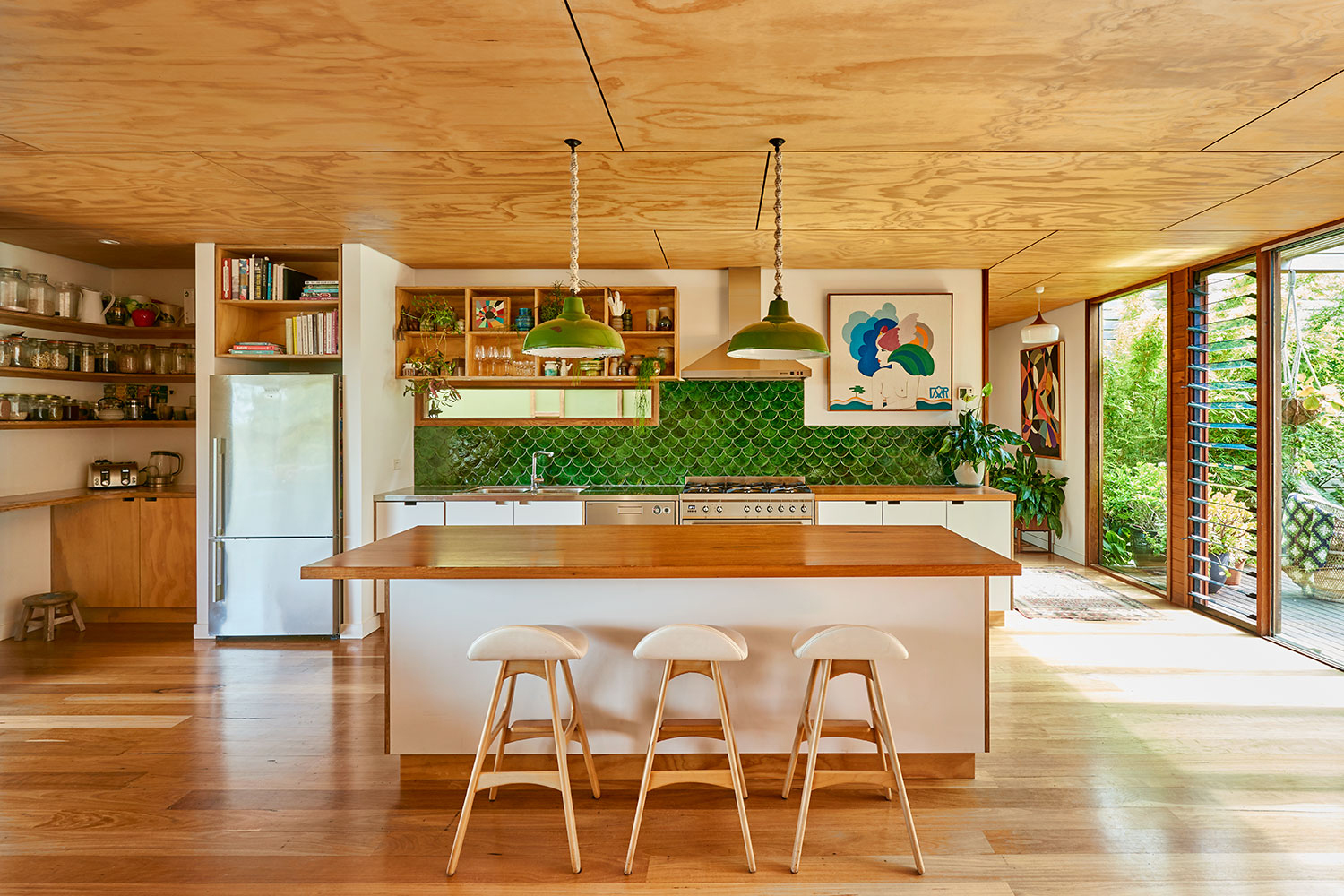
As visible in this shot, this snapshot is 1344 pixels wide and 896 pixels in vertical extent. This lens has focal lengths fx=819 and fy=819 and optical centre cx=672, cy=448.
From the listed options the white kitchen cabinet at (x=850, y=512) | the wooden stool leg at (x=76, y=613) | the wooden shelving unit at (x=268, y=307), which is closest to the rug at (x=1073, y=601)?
the white kitchen cabinet at (x=850, y=512)

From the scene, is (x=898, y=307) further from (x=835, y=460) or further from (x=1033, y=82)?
(x=1033, y=82)

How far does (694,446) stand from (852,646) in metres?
3.57

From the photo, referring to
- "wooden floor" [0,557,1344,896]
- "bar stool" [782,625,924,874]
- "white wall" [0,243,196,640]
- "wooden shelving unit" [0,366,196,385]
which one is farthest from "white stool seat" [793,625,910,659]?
"white wall" [0,243,196,640]

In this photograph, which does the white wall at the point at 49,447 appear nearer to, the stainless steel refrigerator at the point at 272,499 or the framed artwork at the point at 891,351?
the stainless steel refrigerator at the point at 272,499

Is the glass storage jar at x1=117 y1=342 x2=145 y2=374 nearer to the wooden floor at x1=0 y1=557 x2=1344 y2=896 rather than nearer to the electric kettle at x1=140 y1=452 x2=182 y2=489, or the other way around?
the electric kettle at x1=140 y1=452 x2=182 y2=489

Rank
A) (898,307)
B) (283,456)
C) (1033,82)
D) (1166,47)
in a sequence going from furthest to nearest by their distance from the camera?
(898,307) < (283,456) < (1033,82) < (1166,47)

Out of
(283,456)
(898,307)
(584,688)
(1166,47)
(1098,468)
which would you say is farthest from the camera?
(1098,468)

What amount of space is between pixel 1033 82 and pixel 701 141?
121 centimetres

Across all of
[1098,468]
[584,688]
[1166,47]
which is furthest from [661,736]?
[1098,468]

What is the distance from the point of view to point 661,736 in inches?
110

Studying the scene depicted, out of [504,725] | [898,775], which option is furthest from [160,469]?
[898,775]

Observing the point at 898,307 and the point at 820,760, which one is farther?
the point at 898,307

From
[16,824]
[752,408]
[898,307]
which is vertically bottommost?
[16,824]

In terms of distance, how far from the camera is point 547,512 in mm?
5438
